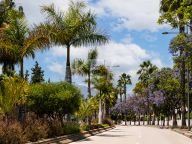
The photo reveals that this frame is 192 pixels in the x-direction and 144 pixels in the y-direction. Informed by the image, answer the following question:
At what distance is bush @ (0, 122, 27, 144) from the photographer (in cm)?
2131

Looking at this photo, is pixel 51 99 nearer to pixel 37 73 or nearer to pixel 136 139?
pixel 136 139

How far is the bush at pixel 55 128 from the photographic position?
3042 centimetres

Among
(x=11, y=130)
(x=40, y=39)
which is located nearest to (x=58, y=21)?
(x=40, y=39)

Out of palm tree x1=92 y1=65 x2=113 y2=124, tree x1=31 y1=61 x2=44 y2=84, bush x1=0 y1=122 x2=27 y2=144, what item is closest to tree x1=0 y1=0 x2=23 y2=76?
bush x1=0 y1=122 x2=27 y2=144

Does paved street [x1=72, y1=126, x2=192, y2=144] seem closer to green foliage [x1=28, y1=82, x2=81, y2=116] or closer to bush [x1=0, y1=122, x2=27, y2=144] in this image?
green foliage [x1=28, y1=82, x2=81, y2=116]

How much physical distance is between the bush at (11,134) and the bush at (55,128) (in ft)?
23.2

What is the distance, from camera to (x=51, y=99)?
108ft

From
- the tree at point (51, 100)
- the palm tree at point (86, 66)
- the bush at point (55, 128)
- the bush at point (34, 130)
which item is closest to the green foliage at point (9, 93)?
the bush at point (34, 130)

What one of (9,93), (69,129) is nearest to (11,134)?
(9,93)

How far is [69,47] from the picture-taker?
41719 mm

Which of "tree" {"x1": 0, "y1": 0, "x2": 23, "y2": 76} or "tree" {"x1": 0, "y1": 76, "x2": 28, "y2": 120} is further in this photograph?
"tree" {"x1": 0, "y1": 0, "x2": 23, "y2": 76}

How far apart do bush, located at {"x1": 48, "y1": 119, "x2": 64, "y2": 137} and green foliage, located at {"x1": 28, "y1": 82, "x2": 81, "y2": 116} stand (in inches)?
47.0

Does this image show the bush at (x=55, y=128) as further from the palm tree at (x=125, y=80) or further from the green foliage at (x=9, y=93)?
the palm tree at (x=125, y=80)

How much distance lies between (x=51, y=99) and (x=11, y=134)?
11.0 meters
